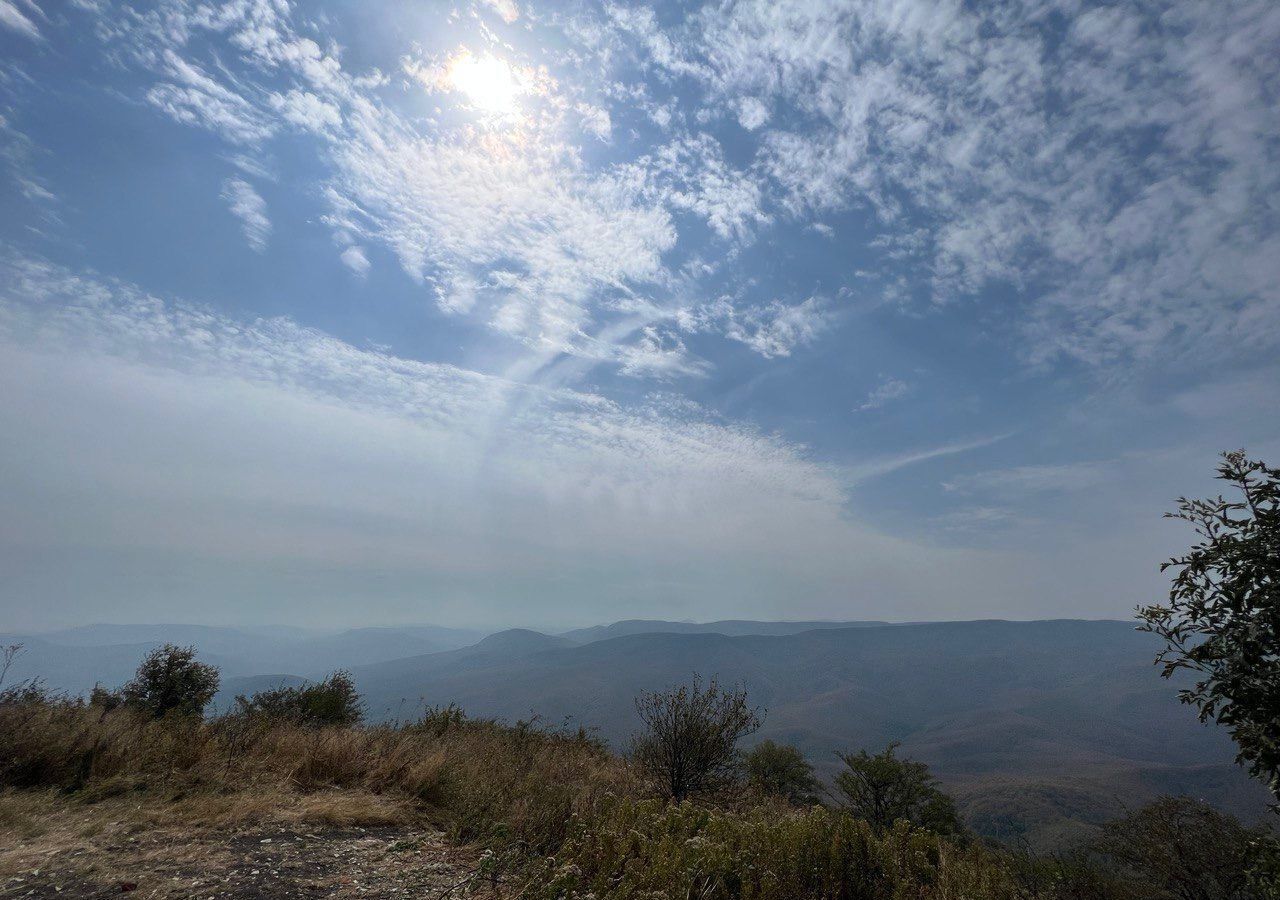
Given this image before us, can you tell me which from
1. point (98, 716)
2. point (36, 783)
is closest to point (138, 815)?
point (36, 783)

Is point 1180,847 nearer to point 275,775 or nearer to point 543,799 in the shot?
point 543,799

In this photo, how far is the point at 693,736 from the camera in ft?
42.2

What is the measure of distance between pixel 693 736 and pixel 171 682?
2274 cm

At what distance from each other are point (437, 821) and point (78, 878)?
13.7ft

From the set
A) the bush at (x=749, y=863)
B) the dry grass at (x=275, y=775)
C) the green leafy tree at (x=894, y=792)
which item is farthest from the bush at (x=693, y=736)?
the green leafy tree at (x=894, y=792)

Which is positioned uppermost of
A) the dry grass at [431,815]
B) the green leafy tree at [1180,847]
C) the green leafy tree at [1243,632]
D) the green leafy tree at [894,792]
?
the green leafy tree at [1243,632]

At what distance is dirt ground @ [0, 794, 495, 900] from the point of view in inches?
205

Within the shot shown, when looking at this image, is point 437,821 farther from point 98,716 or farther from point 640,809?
point 98,716

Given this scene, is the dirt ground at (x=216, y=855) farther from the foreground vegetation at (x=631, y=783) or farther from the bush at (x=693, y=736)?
the bush at (x=693, y=736)

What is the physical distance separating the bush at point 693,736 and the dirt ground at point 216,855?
6.63 meters

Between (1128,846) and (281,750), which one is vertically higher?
(281,750)

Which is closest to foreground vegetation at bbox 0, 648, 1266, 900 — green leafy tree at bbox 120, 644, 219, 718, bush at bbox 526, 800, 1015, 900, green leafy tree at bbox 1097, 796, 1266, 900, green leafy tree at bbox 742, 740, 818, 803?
→ bush at bbox 526, 800, 1015, 900

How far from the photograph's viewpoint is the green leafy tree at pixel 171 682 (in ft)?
70.9

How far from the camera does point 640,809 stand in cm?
754
